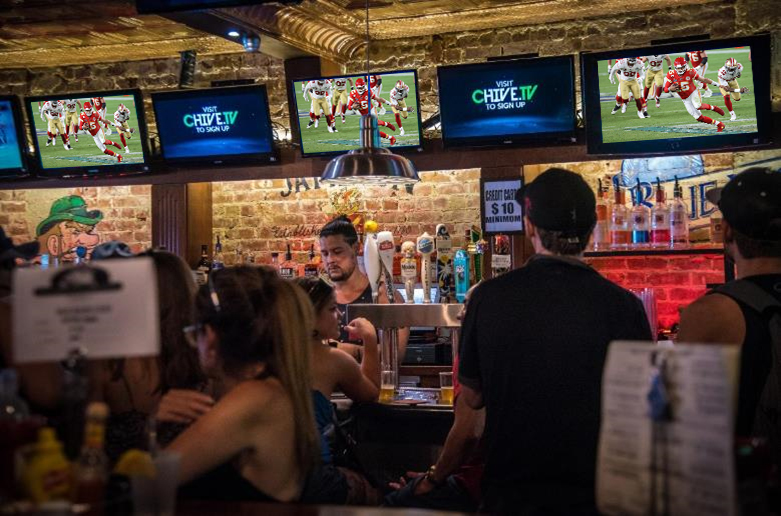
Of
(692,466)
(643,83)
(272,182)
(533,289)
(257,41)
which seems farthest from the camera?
(272,182)

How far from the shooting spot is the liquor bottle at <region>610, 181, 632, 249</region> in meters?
5.61

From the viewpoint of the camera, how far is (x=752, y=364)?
259cm

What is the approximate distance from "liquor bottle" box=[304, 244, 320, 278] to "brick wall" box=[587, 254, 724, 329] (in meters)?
2.19

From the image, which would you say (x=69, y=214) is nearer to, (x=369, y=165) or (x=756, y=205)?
(x=369, y=165)

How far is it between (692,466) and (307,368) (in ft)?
3.80

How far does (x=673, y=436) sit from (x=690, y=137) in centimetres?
412

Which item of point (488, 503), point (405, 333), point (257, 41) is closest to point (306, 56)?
point (257, 41)

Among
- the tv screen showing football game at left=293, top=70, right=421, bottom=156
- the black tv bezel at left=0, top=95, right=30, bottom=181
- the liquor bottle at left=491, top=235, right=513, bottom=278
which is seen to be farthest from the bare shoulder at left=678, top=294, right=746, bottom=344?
the black tv bezel at left=0, top=95, right=30, bottom=181

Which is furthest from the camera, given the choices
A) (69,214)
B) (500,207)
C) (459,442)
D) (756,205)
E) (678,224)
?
(69,214)

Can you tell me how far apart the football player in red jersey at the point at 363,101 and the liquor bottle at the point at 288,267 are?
1.70m

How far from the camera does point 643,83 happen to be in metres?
5.33

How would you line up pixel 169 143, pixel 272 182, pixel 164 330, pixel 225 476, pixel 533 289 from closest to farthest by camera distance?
pixel 225 476 < pixel 533 289 < pixel 164 330 < pixel 169 143 < pixel 272 182

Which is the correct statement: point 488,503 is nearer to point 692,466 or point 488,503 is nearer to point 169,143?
point 692,466

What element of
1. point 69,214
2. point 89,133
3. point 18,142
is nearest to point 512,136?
point 89,133
